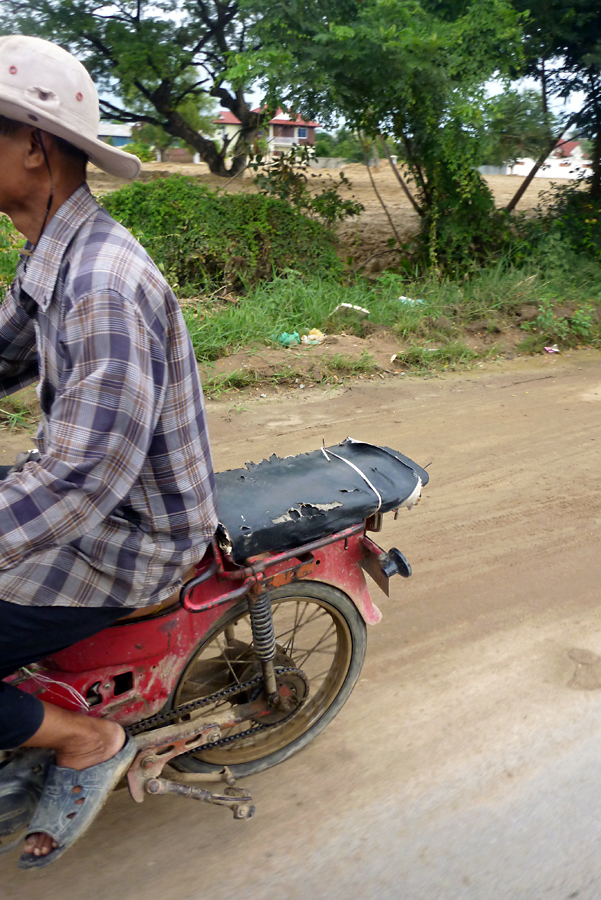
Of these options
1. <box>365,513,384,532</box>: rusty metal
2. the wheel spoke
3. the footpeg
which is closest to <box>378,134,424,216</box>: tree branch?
the wheel spoke

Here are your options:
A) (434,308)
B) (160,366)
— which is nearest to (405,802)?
(160,366)

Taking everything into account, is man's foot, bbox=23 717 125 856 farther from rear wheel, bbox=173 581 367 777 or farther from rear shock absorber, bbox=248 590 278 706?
rear shock absorber, bbox=248 590 278 706

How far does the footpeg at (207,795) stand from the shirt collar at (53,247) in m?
1.35

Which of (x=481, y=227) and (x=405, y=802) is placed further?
(x=481, y=227)

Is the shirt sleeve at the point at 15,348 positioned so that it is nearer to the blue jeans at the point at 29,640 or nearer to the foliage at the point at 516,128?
the blue jeans at the point at 29,640

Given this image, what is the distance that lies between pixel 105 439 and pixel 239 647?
1229 millimetres

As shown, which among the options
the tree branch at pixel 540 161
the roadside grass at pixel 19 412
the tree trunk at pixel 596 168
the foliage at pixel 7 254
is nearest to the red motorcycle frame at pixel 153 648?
the roadside grass at pixel 19 412

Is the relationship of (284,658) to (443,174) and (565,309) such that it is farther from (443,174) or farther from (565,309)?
(443,174)

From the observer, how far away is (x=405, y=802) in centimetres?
238

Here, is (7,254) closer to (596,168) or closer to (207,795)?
(207,795)

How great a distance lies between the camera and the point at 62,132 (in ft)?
5.08

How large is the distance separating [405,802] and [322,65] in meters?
7.84

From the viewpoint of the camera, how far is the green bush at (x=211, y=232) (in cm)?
799

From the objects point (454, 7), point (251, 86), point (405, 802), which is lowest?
point (405, 802)
